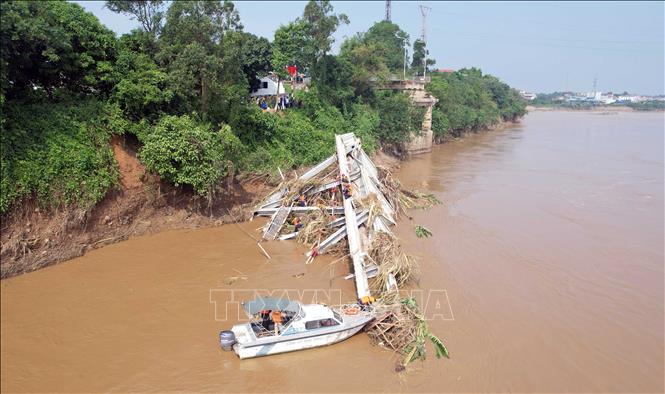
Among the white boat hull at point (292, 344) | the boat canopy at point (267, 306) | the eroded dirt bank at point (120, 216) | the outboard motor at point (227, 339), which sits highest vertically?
the eroded dirt bank at point (120, 216)

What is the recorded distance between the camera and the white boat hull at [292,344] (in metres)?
9.25

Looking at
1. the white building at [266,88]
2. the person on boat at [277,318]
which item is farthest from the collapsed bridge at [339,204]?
the white building at [266,88]

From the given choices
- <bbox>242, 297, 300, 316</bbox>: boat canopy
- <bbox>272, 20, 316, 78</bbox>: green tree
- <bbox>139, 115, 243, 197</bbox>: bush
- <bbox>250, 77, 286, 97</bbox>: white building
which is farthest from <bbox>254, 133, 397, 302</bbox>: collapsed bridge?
<bbox>250, 77, 286, 97</bbox>: white building

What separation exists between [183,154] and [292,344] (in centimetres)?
821

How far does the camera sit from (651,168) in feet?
117

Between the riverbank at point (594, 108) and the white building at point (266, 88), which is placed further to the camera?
the riverbank at point (594, 108)

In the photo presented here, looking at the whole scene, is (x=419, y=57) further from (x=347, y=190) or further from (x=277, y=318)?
(x=277, y=318)

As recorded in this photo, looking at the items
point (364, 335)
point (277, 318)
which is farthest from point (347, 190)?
point (277, 318)

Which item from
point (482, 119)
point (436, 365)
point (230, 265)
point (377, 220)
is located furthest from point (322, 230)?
point (482, 119)

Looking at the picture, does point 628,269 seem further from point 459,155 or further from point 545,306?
point 459,155

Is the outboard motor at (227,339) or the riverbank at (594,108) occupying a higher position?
the outboard motor at (227,339)

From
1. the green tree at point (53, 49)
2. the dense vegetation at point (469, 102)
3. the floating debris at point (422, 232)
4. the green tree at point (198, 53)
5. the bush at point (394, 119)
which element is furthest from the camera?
the dense vegetation at point (469, 102)

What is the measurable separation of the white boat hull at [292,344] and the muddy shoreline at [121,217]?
693cm

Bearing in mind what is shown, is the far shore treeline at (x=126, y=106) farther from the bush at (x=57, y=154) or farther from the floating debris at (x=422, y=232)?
the floating debris at (x=422, y=232)
